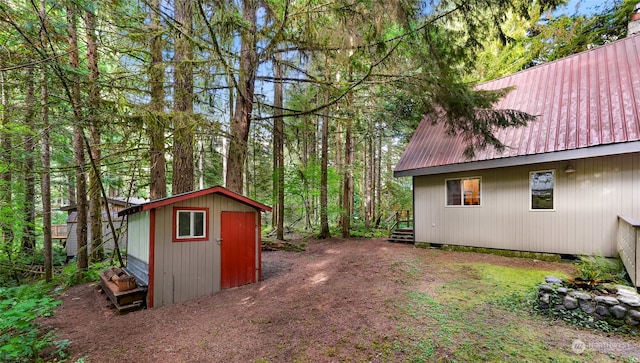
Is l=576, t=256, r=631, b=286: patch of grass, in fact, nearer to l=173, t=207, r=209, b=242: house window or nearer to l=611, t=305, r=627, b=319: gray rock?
l=611, t=305, r=627, b=319: gray rock

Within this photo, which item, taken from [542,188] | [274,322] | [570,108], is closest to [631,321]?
[542,188]

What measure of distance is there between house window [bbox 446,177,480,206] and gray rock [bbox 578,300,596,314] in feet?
15.3

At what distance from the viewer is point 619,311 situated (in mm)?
3570

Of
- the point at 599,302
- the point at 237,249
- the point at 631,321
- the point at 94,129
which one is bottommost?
the point at 631,321

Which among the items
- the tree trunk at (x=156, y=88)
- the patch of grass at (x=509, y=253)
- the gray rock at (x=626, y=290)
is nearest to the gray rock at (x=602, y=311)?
the gray rock at (x=626, y=290)

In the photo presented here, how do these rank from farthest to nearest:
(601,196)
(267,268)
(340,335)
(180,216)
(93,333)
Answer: (267,268) → (601,196) → (180,216) → (93,333) → (340,335)

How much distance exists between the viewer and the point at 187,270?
18.0 ft

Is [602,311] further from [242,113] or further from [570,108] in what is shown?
[242,113]

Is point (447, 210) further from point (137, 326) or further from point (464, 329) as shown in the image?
point (137, 326)

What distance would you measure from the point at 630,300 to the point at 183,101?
845 cm

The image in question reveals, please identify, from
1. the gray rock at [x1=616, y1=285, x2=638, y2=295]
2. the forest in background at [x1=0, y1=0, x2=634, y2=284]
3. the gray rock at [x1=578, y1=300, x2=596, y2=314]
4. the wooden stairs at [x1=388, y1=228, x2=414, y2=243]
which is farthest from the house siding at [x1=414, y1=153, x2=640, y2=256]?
the gray rock at [x1=578, y1=300, x2=596, y2=314]

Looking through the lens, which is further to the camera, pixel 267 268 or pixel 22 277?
pixel 22 277

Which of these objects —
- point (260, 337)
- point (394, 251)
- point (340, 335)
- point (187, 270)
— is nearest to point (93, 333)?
point (187, 270)

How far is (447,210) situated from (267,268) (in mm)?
5992
